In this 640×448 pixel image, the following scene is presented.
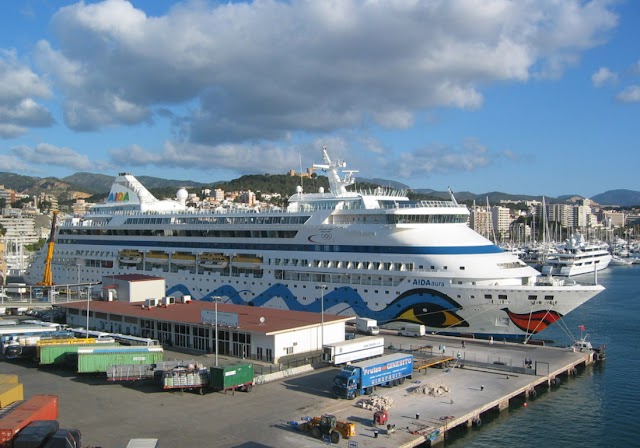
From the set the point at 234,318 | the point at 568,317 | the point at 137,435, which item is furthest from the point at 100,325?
the point at 568,317

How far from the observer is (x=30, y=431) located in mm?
16172

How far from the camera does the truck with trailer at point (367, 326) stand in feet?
109

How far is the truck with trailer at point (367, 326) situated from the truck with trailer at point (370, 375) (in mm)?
7880

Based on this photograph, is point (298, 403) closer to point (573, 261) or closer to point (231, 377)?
point (231, 377)

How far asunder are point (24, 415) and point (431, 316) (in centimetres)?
2217

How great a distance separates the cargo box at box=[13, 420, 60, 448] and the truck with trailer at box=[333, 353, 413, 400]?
10217 mm

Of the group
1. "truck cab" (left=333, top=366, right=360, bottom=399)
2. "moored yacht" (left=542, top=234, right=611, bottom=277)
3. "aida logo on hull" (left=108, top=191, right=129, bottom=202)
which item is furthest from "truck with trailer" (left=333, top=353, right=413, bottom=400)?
"moored yacht" (left=542, top=234, right=611, bottom=277)

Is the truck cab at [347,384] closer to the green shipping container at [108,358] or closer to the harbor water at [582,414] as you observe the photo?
the harbor water at [582,414]

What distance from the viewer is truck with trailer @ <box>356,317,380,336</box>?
3320 centimetres

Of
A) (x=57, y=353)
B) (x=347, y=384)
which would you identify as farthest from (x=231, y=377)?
(x=57, y=353)

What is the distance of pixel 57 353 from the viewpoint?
27.5 meters

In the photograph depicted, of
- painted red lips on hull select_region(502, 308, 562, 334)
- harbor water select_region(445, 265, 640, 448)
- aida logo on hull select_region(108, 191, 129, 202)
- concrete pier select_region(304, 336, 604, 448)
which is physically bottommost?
harbor water select_region(445, 265, 640, 448)

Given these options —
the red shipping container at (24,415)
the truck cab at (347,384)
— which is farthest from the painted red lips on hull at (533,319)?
the red shipping container at (24,415)

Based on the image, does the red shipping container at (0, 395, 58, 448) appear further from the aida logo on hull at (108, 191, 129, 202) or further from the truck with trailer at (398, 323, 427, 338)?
the aida logo on hull at (108, 191, 129, 202)
